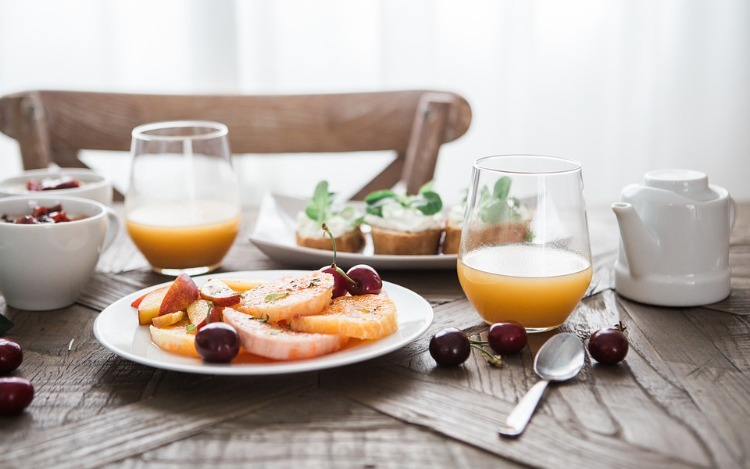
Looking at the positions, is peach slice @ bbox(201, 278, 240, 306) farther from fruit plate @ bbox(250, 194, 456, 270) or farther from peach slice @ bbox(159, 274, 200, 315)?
fruit plate @ bbox(250, 194, 456, 270)

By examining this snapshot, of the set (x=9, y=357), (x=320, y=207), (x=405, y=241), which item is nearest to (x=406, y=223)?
(x=405, y=241)

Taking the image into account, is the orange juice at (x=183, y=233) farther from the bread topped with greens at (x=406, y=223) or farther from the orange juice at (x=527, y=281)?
the orange juice at (x=527, y=281)

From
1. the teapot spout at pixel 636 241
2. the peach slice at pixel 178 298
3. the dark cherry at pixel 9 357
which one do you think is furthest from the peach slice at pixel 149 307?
the teapot spout at pixel 636 241

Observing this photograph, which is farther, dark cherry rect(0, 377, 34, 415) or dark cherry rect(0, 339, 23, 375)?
dark cherry rect(0, 339, 23, 375)

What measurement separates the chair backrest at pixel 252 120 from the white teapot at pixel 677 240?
871mm

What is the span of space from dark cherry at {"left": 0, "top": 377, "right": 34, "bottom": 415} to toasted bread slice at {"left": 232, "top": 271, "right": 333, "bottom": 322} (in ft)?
0.80

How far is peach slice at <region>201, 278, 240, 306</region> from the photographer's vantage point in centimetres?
99

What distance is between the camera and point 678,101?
2.88 meters

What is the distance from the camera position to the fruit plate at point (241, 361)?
0.85 metres

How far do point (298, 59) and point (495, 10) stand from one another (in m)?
0.67

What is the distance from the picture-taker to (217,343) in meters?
0.86

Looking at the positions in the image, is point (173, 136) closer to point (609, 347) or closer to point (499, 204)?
point (499, 204)

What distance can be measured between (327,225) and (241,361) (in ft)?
1.70

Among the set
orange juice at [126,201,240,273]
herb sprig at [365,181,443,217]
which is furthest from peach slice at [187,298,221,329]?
herb sprig at [365,181,443,217]
